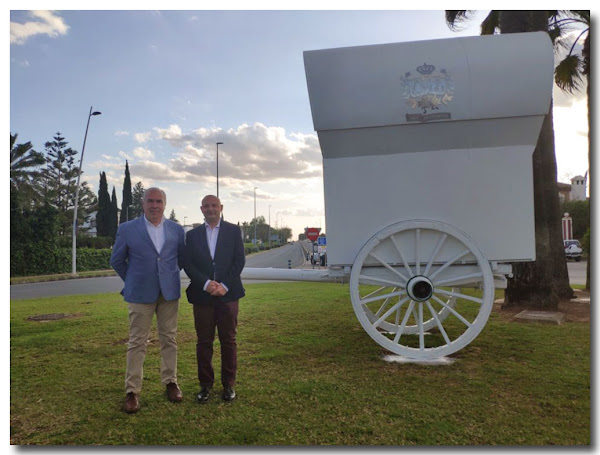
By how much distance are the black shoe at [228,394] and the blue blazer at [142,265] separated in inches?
35.3

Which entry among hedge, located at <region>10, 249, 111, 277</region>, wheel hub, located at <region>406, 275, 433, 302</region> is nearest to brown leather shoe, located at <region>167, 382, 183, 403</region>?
wheel hub, located at <region>406, 275, 433, 302</region>

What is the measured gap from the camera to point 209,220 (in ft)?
11.8

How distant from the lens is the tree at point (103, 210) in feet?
97.3

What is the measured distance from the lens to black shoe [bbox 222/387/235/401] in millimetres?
3522

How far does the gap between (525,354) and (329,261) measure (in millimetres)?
2505

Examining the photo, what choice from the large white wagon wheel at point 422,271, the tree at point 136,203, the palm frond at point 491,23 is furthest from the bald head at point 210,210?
the tree at point 136,203

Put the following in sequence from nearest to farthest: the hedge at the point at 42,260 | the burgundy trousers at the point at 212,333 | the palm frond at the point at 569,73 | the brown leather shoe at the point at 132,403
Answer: the brown leather shoe at the point at 132,403 < the burgundy trousers at the point at 212,333 < the palm frond at the point at 569,73 < the hedge at the point at 42,260

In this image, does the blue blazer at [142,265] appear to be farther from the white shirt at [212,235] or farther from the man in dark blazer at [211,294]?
the white shirt at [212,235]

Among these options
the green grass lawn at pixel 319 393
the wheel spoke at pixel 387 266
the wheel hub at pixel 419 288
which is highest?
the wheel spoke at pixel 387 266

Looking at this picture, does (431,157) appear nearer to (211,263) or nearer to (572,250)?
(211,263)

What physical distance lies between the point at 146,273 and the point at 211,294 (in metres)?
0.56

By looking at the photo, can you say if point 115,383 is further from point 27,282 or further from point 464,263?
point 27,282

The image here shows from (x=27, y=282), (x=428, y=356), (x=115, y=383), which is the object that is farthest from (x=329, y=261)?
(x=27, y=282)

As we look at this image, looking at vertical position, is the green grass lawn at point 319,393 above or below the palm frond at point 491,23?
below
